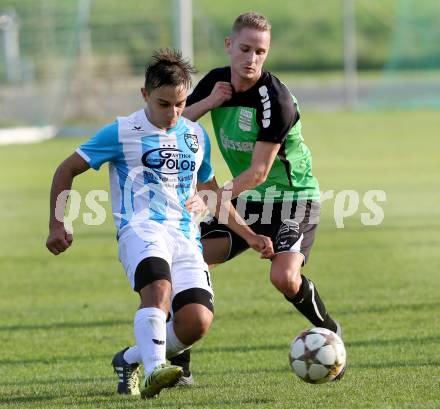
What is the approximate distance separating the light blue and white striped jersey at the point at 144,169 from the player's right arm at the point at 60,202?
61 mm

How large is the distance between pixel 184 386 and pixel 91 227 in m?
8.39

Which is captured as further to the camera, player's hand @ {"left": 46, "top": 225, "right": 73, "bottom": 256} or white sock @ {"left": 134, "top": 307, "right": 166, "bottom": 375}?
player's hand @ {"left": 46, "top": 225, "right": 73, "bottom": 256}

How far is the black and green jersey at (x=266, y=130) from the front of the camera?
6551mm

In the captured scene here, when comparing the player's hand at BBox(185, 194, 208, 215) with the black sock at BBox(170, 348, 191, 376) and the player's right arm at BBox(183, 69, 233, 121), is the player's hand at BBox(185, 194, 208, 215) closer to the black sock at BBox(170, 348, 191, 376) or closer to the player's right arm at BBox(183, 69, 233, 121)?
the player's right arm at BBox(183, 69, 233, 121)

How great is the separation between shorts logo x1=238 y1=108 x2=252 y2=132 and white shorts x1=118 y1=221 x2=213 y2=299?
977 millimetres

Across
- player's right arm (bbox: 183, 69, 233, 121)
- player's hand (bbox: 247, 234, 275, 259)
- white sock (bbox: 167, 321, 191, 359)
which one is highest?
player's right arm (bbox: 183, 69, 233, 121)

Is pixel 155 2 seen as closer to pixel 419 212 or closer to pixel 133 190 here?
pixel 419 212

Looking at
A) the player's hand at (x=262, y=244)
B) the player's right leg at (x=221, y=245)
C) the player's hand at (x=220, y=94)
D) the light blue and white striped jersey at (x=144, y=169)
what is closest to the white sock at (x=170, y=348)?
the light blue and white striped jersey at (x=144, y=169)

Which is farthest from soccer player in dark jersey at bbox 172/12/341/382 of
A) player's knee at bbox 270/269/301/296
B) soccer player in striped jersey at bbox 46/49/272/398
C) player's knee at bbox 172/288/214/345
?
player's knee at bbox 172/288/214/345

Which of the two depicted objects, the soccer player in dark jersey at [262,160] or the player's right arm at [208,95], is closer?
the soccer player in dark jersey at [262,160]

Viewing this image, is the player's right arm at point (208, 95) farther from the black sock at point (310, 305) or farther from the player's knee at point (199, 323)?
the player's knee at point (199, 323)

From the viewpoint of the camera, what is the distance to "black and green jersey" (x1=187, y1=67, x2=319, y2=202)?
6.55m

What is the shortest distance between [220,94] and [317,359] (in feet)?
5.91

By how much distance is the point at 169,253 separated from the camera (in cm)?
597
